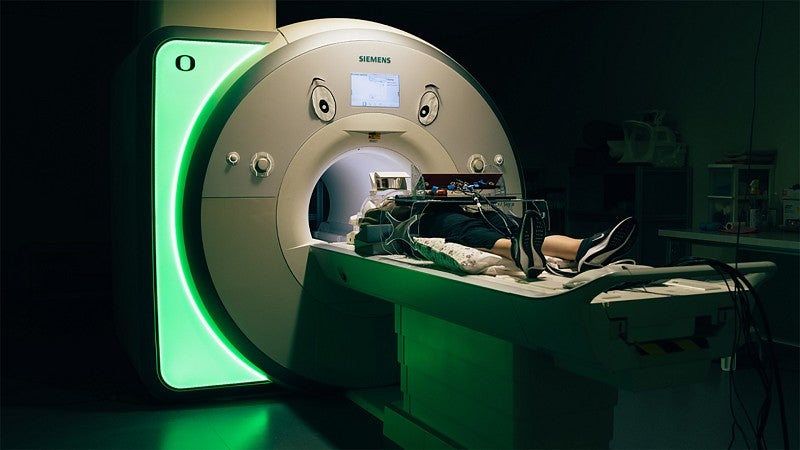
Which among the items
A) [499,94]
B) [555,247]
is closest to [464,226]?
[555,247]

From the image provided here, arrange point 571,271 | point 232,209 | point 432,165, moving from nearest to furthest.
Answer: point 571,271 < point 232,209 < point 432,165

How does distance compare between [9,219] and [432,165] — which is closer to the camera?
[432,165]

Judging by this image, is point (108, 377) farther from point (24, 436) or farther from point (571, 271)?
point (571, 271)

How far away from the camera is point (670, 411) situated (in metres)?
3.17

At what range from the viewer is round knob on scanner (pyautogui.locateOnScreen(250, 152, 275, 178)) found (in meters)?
3.10

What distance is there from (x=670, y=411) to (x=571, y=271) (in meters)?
1.16

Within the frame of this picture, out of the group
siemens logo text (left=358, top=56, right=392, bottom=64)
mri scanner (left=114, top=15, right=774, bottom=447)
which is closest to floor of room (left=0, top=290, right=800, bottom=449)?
mri scanner (left=114, top=15, right=774, bottom=447)

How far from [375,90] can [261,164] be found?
0.57 metres

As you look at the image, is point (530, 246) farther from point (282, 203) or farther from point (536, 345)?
point (282, 203)

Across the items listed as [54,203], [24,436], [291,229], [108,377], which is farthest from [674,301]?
[54,203]

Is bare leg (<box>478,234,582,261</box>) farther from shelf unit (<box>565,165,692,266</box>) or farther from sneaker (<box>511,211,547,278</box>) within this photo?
shelf unit (<box>565,165,692,266</box>)

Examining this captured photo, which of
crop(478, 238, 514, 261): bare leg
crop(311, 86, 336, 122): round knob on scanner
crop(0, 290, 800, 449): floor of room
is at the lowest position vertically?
crop(0, 290, 800, 449): floor of room

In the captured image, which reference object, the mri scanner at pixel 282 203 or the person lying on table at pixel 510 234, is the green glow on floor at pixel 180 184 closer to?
the mri scanner at pixel 282 203

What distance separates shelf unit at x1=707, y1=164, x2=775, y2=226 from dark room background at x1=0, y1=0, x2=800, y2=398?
0.12 meters
